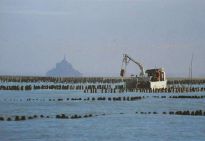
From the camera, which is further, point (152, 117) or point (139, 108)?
point (139, 108)

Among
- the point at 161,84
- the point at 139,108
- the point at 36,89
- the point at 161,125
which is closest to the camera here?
the point at 161,125

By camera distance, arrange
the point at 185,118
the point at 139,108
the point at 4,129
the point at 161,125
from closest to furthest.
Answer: the point at 4,129, the point at 161,125, the point at 185,118, the point at 139,108

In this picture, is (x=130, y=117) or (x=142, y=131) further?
(x=130, y=117)

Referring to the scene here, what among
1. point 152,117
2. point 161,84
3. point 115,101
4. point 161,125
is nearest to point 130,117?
point 152,117

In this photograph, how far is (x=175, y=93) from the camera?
128750 mm

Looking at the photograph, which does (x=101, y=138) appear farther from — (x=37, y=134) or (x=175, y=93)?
(x=175, y=93)

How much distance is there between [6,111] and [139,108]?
55.5 feet

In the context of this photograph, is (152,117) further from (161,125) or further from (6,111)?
(6,111)

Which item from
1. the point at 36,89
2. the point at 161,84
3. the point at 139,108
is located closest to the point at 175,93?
the point at 161,84

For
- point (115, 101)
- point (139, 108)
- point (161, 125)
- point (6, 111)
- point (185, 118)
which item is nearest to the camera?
point (161, 125)

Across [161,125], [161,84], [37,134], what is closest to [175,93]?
[161,84]

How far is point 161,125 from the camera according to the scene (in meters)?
57.0

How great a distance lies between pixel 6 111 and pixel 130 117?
15.3 m

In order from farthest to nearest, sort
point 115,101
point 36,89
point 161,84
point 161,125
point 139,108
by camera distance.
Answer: point 36,89 → point 161,84 → point 115,101 → point 139,108 → point 161,125
